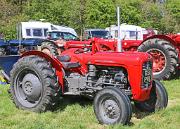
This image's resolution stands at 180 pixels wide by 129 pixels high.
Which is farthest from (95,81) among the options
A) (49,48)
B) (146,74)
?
(49,48)

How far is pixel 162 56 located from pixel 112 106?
18.5ft

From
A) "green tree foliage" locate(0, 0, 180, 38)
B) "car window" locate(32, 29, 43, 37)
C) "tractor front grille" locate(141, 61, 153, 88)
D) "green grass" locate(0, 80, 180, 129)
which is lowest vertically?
"green grass" locate(0, 80, 180, 129)

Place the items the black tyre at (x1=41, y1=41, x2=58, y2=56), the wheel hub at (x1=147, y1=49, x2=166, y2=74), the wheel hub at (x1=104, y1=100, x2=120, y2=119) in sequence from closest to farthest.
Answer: the wheel hub at (x1=104, y1=100, x2=120, y2=119) < the wheel hub at (x1=147, y1=49, x2=166, y2=74) < the black tyre at (x1=41, y1=41, x2=58, y2=56)

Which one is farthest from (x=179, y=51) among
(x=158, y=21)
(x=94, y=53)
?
(x=158, y=21)

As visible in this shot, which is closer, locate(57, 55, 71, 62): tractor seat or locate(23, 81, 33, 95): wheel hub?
locate(23, 81, 33, 95): wheel hub

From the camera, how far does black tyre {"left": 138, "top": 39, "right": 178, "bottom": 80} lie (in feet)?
38.7

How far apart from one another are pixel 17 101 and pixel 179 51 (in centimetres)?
591

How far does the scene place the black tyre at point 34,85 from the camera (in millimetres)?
7441

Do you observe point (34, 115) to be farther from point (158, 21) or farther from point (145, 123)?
point (158, 21)

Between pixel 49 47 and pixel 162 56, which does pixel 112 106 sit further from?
pixel 49 47

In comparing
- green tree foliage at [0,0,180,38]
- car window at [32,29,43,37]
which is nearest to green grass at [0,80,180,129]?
car window at [32,29,43,37]

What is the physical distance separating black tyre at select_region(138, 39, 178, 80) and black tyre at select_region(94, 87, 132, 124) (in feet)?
16.9

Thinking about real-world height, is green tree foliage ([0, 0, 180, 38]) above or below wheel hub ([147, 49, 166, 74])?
above

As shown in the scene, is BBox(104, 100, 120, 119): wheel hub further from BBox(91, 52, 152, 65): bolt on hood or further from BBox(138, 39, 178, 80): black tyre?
BBox(138, 39, 178, 80): black tyre
